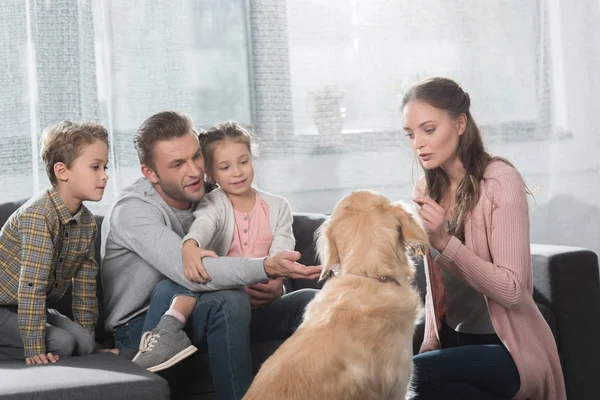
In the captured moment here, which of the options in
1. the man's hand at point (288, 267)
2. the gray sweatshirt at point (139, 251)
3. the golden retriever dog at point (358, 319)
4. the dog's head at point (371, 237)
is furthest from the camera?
the gray sweatshirt at point (139, 251)

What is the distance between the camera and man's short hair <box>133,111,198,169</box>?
2699mm

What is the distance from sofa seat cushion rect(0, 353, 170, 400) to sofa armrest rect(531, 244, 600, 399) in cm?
137

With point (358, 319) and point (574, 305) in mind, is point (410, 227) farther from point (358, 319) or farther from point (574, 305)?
point (574, 305)

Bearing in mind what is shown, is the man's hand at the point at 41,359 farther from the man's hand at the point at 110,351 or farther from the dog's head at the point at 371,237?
the dog's head at the point at 371,237

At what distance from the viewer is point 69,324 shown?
2.58 meters

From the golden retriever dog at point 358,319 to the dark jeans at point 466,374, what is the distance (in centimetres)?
23

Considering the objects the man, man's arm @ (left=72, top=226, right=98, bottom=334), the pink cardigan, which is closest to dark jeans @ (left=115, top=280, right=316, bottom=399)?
the man

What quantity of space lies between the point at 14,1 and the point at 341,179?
1.63m

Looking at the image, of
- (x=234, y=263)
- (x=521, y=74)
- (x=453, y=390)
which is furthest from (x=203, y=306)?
(x=521, y=74)

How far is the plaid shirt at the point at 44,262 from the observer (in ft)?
7.91

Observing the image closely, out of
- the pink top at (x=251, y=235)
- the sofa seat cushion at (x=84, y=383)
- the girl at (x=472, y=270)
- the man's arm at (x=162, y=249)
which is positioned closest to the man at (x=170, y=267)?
the man's arm at (x=162, y=249)

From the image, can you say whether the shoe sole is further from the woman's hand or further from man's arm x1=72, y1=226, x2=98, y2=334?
the woman's hand

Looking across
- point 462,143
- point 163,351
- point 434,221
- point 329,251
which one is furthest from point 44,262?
point 462,143

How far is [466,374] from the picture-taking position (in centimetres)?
215
